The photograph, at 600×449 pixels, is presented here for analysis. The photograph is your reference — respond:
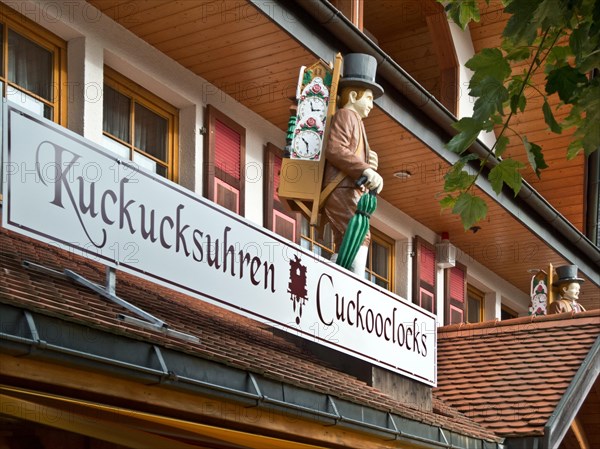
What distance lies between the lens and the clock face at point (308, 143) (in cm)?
1113

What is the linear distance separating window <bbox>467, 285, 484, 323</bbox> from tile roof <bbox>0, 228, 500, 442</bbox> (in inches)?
278

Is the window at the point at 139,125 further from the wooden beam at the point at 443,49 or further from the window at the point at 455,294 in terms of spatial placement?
the window at the point at 455,294

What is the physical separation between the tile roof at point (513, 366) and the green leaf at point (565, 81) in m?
7.28

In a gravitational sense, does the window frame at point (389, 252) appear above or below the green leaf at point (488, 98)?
above

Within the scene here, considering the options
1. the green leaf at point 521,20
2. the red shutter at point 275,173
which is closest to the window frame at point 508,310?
the red shutter at point 275,173

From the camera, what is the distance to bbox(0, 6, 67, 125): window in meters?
9.66

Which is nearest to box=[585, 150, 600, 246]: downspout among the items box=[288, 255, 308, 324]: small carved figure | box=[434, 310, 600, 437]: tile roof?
box=[434, 310, 600, 437]: tile roof

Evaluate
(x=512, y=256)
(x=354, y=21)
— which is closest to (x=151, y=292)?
(x=354, y=21)

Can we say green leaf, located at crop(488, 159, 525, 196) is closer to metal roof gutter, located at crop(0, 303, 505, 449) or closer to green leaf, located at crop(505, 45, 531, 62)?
green leaf, located at crop(505, 45, 531, 62)

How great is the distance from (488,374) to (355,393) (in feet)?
14.3

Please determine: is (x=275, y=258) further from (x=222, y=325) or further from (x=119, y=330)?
(x=119, y=330)

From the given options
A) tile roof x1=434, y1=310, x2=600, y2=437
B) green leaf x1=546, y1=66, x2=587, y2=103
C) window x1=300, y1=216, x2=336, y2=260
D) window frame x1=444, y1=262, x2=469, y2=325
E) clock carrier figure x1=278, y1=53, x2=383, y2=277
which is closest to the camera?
green leaf x1=546, y1=66, x2=587, y2=103

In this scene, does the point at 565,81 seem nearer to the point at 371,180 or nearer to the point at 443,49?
the point at 371,180

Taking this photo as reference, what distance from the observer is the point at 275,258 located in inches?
368
